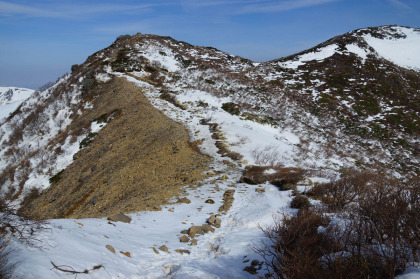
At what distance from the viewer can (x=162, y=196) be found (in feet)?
27.4

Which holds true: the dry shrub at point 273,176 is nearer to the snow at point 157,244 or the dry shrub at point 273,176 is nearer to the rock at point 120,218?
the snow at point 157,244

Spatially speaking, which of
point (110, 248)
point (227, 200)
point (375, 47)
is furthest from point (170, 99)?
point (375, 47)

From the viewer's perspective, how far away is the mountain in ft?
17.6

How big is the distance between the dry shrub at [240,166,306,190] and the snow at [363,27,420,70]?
44.7 meters

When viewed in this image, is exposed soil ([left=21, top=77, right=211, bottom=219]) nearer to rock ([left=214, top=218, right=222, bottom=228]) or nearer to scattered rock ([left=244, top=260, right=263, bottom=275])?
rock ([left=214, top=218, right=222, bottom=228])

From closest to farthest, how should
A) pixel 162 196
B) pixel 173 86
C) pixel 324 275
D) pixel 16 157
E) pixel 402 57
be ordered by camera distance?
pixel 324 275, pixel 162 196, pixel 16 157, pixel 173 86, pixel 402 57

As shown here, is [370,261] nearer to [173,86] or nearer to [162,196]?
[162,196]

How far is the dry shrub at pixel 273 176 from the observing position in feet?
28.4

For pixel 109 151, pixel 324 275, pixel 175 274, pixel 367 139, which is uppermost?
pixel 324 275

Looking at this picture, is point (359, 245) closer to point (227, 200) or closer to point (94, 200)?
point (227, 200)

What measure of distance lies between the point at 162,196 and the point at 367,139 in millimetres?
21711

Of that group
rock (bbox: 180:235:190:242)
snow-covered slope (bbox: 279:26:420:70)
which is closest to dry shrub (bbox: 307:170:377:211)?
rock (bbox: 180:235:190:242)

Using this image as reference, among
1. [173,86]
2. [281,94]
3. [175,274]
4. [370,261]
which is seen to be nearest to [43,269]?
[175,274]

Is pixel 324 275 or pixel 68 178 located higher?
pixel 324 275
